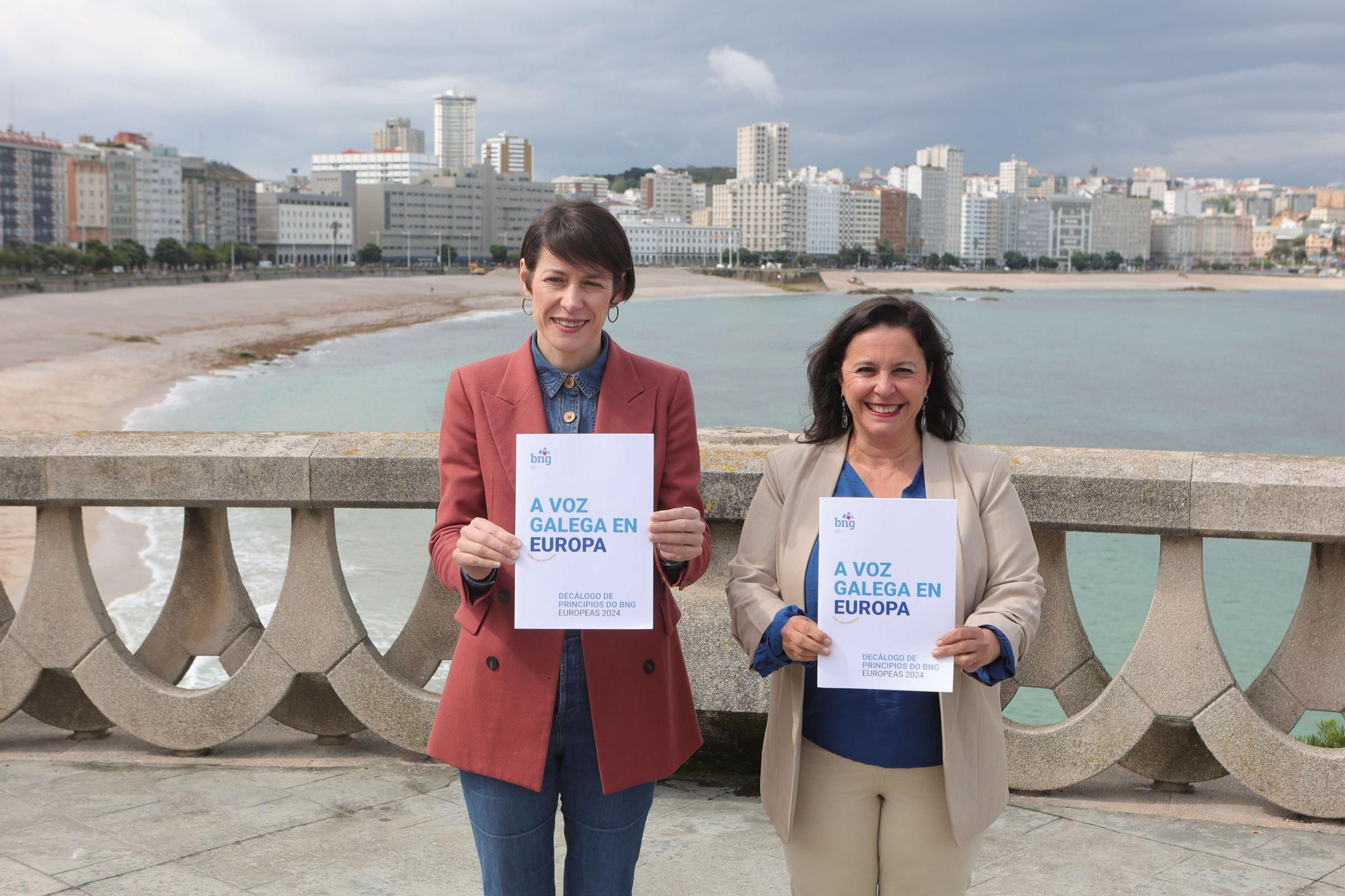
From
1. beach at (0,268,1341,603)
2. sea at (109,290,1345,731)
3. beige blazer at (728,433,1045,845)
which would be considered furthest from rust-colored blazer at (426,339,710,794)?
sea at (109,290,1345,731)

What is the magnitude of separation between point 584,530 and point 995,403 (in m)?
40.5

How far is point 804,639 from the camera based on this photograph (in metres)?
2.35

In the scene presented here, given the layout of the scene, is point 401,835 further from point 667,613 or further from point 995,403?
point 995,403

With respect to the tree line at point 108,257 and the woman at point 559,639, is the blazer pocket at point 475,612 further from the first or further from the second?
the tree line at point 108,257

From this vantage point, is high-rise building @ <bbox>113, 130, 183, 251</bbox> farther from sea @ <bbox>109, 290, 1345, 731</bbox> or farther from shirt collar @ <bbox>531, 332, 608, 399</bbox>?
shirt collar @ <bbox>531, 332, 608, 399</bbox>

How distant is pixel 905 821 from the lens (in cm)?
242

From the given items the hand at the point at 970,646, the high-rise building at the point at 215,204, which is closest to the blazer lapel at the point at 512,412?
the hand at the point at 970,646

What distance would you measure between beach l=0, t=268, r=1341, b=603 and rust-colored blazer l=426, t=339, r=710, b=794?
10.8 ft

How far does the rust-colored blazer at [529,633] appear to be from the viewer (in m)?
2.42

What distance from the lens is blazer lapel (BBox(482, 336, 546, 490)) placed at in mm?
2461

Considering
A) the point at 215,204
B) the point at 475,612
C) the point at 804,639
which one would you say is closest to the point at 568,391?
the point at 475,612

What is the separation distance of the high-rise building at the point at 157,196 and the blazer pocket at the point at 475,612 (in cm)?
16010

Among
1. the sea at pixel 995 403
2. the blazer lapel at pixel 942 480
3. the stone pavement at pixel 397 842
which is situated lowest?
the sea at pixel 995 403

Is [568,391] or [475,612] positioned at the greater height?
[568,391]
